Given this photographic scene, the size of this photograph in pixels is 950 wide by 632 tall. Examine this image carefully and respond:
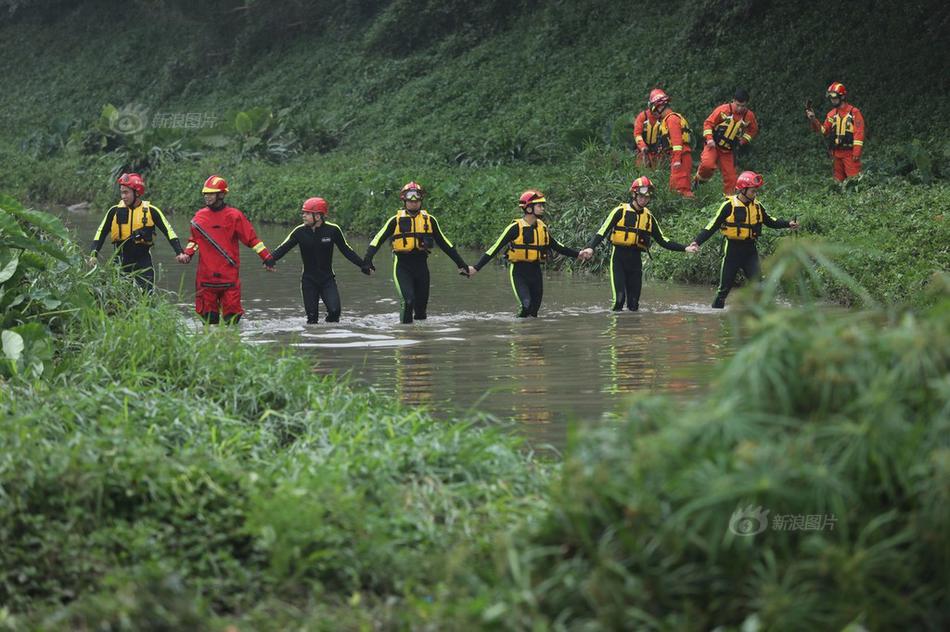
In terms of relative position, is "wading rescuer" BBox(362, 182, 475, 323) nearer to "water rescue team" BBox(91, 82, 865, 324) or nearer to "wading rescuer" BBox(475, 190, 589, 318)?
"water rescue team" BBox(91, 82, 865, 324)

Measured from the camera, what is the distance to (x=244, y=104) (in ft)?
147

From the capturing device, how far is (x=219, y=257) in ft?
52.1

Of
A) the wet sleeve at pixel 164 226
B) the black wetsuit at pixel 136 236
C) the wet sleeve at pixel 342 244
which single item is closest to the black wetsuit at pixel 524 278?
the wet sleeve at pixel 342 244

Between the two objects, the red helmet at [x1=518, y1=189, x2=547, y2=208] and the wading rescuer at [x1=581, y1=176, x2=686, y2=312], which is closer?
the red helmet at [x1=518, y1=189, x2=547, y2=208]

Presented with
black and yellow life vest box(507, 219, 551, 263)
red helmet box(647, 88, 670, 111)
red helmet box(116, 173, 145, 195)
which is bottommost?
black and yellow life vest box(507, 219, 551, 263)

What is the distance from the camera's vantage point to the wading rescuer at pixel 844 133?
2367 cm

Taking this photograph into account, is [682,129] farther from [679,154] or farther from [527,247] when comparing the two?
[527,247]

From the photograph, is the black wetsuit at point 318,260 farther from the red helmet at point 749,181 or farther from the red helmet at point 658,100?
the red helmet at point 658,100

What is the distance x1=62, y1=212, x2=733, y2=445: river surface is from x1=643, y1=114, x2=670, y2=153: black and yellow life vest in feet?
10.5

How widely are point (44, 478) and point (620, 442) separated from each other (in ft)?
9.37

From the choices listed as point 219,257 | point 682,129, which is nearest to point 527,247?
point 219,257

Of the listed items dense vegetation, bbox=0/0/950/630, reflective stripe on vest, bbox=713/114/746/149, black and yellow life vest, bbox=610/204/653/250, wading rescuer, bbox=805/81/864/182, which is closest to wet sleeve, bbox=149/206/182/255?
dense vegetation, bbox=0/0/950/630

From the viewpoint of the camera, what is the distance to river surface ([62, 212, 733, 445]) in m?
12.4

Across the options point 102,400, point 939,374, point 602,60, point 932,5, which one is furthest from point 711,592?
point 602,60
